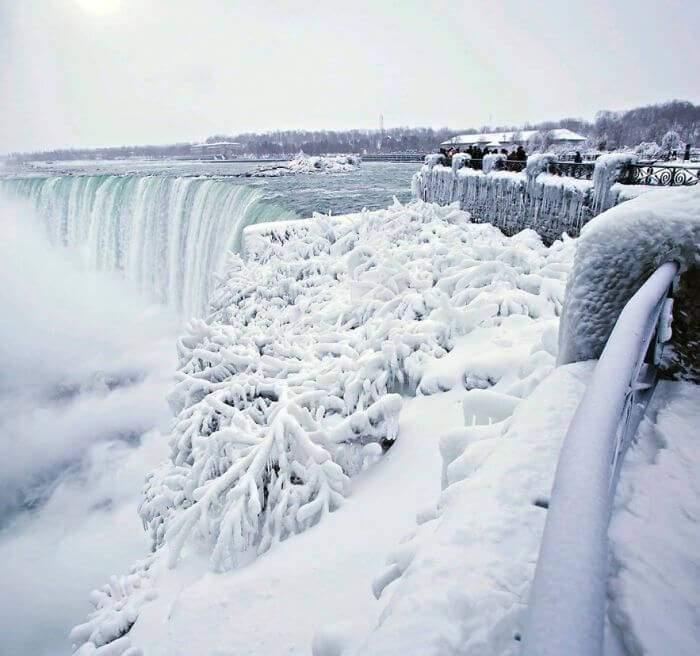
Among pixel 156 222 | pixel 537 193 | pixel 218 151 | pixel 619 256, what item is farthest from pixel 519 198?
pixel 218 151

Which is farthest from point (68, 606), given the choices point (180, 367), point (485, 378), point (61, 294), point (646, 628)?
point (61, 294)

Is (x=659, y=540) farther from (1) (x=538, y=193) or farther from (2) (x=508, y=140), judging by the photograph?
(2) (x=508, y=140)

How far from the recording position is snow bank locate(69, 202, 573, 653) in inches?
180

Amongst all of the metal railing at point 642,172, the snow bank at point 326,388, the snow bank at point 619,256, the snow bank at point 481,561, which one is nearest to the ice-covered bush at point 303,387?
the snow bank at point 326,388

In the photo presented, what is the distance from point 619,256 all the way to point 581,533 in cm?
199

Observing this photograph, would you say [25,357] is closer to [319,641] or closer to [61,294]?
[61,294]

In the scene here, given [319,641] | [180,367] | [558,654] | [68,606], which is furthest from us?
[68,606]

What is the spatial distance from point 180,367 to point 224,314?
14.4 feet

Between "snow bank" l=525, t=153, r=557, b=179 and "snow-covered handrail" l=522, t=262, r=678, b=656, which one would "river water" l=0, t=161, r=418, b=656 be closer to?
"snow-covered handrail" l=522, t=262, r=678, b=656

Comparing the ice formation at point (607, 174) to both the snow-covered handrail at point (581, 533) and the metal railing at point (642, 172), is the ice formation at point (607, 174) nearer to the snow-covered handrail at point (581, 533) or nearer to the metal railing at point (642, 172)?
the metal railing at point (642, 172)

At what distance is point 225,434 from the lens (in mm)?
5195

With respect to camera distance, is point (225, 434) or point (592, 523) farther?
point (225, 434)

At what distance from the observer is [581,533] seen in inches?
33.2

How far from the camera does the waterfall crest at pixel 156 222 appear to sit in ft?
72.0
